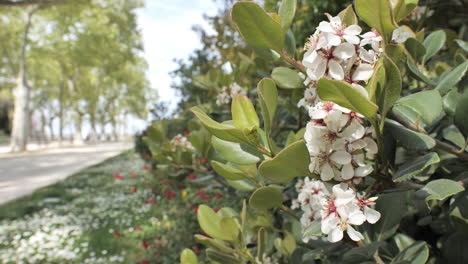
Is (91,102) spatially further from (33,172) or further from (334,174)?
(334,174)

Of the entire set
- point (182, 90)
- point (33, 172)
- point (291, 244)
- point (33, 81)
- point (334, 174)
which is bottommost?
Answer: point (33, 172)

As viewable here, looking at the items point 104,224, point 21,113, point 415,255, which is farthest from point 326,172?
point 21,113

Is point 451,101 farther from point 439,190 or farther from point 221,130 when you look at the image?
point 221,130

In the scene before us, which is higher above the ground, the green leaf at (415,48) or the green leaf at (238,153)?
the green leaf at (415,48)

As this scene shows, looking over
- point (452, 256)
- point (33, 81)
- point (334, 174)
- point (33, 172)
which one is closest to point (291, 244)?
point (452, 256)

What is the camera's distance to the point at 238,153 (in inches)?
26.9

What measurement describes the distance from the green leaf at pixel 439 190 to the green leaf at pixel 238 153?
30 centimetres

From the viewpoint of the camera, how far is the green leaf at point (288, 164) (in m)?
0.51

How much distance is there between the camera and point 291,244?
3.55ft

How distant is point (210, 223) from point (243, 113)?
1.31 feet

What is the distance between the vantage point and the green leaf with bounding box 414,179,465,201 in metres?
0.52

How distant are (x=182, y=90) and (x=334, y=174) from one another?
4.51 meters

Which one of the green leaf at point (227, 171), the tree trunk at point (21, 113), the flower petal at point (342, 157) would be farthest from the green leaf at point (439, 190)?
the tree trunk at point (21, 113)

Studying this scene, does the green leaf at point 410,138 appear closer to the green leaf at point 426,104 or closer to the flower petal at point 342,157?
the green leaf at point 426,104
